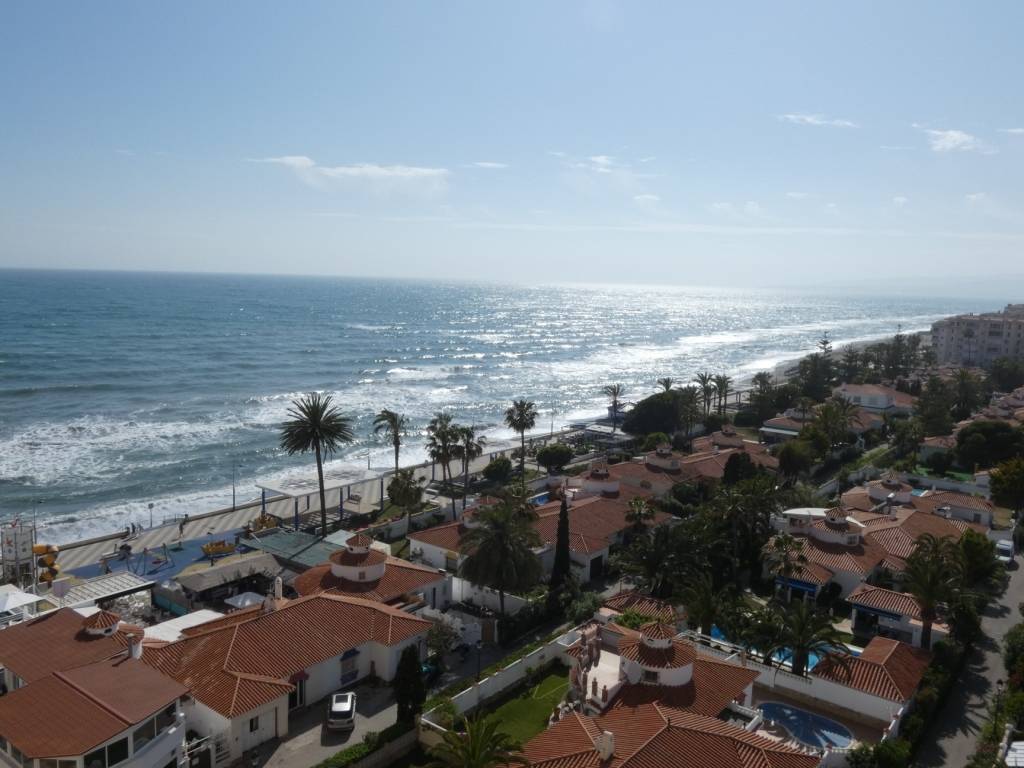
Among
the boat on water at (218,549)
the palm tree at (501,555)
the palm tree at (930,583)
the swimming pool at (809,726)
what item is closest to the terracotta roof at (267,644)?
the palm tree at (501,555)

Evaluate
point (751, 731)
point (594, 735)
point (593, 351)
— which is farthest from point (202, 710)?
point (593, 351)

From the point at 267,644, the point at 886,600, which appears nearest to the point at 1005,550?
the point at 886,600

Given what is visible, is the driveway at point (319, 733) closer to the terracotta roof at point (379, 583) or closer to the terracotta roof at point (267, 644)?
the terracotta roof at point (267, 644)

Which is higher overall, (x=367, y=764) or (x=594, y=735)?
(x=594, y=735)

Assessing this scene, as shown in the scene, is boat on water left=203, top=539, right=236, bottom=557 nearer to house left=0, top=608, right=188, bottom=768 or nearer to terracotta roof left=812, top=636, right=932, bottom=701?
house left=0, top=608, right=188, bottom=768

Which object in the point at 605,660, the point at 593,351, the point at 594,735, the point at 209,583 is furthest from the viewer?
the point at 593,351

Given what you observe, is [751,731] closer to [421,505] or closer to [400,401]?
[421,505]

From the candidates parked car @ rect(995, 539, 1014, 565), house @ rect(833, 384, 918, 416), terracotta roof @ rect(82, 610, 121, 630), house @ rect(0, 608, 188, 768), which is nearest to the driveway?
house @ rect(0, 608, 188, 768)
